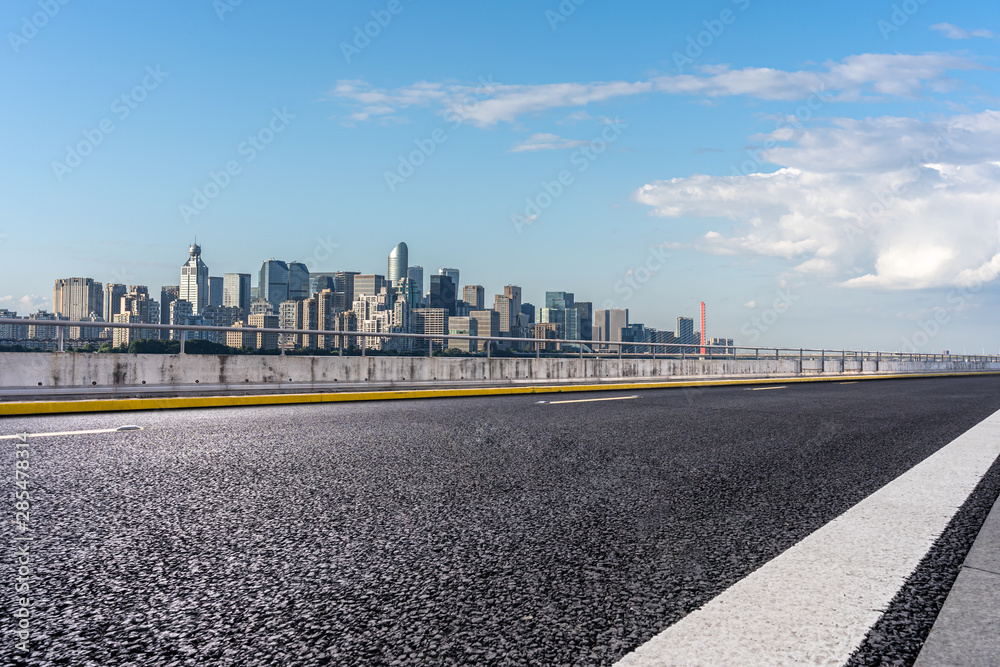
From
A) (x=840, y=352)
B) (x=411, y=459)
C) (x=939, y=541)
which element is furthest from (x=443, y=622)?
(x=840, y=352)

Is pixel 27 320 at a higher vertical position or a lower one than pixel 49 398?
higher

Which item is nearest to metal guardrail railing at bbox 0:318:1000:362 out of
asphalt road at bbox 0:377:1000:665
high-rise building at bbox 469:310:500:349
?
asphalt road at bbox 0:377:1000:665

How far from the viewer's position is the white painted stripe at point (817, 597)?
2125 mm

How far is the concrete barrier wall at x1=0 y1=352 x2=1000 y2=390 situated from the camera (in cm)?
1266

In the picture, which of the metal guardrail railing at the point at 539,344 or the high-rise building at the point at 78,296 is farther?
the high-rise building at the point at 78,296

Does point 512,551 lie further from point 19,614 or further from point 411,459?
point 411,459

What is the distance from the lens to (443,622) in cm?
234

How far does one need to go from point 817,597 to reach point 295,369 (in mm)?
14561

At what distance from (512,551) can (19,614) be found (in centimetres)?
197

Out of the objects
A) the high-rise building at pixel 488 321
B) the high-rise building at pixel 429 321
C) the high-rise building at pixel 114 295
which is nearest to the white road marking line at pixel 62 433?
the high-rise building at pixel 114 295

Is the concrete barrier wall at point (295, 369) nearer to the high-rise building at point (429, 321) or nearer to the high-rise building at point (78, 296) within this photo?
the high-rise building at point (78, 296)

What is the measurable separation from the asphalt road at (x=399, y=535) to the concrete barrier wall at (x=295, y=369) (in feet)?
19.4

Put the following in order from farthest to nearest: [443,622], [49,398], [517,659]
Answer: [49,398]
[443,622]
[517,659]

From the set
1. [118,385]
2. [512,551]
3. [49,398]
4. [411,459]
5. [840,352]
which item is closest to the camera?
[512,551]
